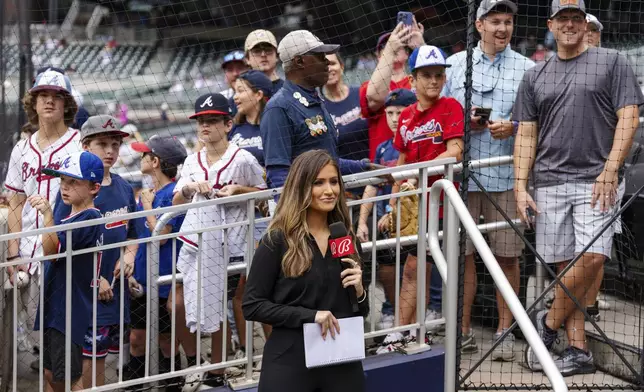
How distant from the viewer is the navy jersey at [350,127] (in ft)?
23.8

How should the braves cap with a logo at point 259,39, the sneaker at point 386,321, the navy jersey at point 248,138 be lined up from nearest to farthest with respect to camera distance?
the sneaker at point 386,321 → the navy jersey at point 248,138 → the braves cap with a logo at point 259,39

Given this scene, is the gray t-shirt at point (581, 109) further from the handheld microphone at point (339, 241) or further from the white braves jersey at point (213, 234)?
the handheld microphone at point (339, 241)

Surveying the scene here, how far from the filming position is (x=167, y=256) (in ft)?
20.5

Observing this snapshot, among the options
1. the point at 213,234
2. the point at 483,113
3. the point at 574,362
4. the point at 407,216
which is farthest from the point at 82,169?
the point at 574,362

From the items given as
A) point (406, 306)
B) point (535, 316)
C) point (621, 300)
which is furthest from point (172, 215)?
point (621, 300)

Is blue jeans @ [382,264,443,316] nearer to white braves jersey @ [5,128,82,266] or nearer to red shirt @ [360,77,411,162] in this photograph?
red shirt @ [360,77,411,162]

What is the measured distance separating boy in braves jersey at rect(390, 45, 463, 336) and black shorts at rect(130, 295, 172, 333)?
142 centimetres

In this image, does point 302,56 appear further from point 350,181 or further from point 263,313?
point 263,313

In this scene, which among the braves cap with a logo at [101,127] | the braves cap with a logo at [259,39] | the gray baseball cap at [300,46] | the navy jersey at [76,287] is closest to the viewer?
the navy jersey at [76,287]

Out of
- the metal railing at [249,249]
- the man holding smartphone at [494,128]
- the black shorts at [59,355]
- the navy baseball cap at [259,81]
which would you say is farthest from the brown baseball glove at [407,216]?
the black shorts at [59,355]

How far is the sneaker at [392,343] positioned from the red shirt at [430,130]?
3.05 ft

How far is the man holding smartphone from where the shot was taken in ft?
20.5

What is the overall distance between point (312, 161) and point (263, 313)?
0.67 meters

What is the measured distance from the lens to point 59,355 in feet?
17.5
